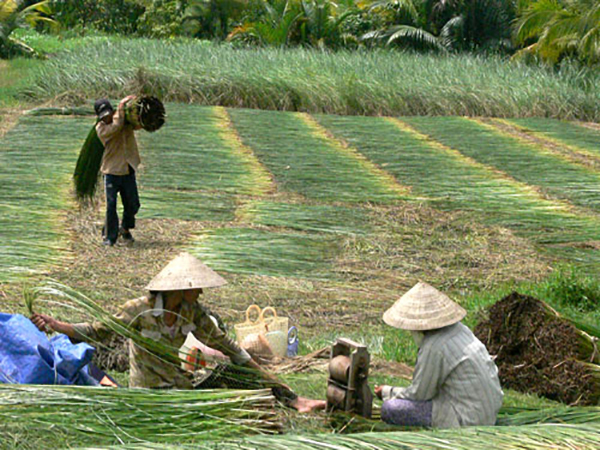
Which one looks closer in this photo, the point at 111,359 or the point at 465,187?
the point at 111,359

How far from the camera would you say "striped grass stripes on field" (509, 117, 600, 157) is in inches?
541

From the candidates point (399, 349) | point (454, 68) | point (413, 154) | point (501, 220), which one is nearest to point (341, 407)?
point (399, 349)

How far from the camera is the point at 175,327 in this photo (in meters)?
4.57

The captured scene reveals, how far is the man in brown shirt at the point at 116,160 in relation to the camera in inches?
306

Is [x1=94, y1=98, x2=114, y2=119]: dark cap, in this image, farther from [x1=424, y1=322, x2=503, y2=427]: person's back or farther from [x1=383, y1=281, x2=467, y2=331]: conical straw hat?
[x1=424, y1=322, x2=503, y2=427]: person's back

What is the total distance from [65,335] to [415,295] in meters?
1.52

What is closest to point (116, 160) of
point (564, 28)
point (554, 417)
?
point (554, 417)

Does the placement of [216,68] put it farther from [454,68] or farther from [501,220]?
[501,220]

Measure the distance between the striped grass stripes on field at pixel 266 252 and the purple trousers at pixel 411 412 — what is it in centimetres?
319

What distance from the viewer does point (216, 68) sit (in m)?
17.1

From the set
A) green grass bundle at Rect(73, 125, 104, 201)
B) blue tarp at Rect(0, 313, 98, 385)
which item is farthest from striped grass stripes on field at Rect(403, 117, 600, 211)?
blue tarp at Rect(0, 313, 98, 385)

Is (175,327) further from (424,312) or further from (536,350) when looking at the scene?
(536,350)

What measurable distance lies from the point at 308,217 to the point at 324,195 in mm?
1108

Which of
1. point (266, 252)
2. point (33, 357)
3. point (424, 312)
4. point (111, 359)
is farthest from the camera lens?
point (266, 252)
